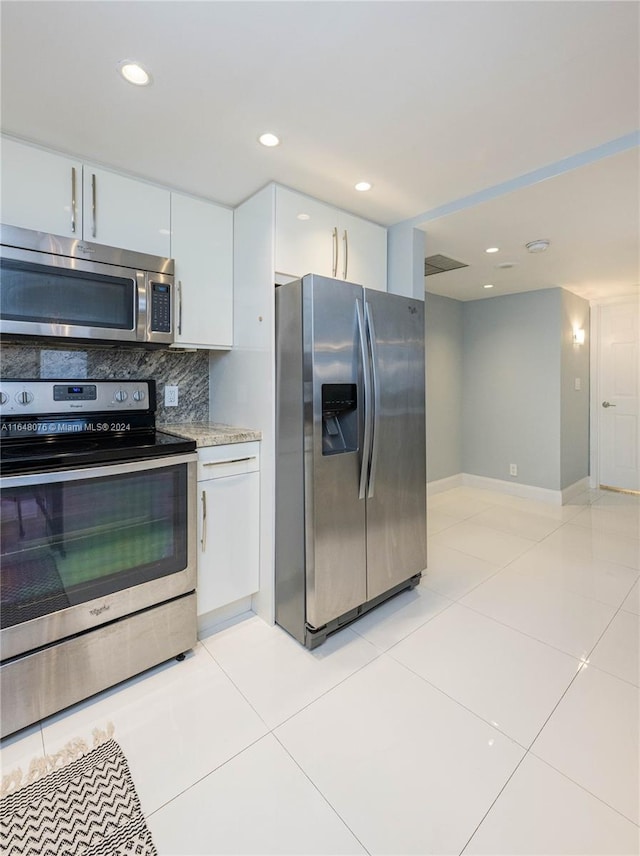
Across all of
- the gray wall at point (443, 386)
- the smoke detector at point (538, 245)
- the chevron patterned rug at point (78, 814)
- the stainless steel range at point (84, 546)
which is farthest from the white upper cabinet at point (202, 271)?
the gray wall at point (443, 386)

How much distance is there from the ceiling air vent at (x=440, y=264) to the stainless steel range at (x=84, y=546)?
255 cm

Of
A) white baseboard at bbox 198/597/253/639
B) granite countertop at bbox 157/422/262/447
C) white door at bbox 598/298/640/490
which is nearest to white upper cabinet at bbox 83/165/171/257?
granite countertop at bbox 157/422/262/447

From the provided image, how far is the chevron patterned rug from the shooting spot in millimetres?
1108

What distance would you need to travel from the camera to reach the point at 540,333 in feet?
14.1

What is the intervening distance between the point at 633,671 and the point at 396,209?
8.70 feet

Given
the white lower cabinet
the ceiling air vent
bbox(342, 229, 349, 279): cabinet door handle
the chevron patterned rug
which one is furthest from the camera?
the ceiling air vent

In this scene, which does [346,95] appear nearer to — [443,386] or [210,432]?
[210,432]

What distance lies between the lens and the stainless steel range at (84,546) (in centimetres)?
143

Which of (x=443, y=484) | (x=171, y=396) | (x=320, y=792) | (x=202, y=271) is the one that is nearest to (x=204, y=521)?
(x=171, y=396)

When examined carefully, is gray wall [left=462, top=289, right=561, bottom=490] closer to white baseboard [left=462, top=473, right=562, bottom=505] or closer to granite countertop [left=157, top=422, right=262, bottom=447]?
white baseboard [left=462, top=473, right=562, bottom=505]

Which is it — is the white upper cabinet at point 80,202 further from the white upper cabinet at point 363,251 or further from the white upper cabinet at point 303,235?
the white upper cabinet at point 363,251

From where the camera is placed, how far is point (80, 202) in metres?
1.84

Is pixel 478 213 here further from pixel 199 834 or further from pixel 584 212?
pixel 199 834

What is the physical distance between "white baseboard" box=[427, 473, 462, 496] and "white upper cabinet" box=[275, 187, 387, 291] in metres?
2.68
